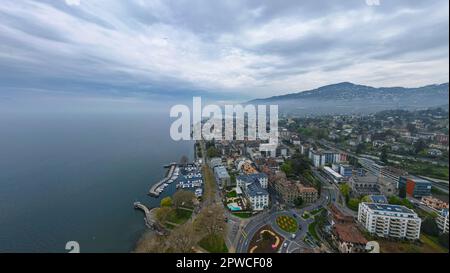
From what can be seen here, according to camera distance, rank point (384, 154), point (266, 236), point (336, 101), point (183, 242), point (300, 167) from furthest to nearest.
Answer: point (336, 101), point (300, 167), point (384, 154), point (266, 236), point (183, 242)

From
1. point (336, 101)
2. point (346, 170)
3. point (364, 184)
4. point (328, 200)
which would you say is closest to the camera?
point (328, 200)

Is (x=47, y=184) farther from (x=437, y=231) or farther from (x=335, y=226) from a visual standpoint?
(x=437, y=231)

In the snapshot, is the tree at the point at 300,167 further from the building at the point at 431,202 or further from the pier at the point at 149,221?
the pier at the point at 149,221

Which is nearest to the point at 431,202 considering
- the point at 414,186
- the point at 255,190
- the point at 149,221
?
the point at 414,186

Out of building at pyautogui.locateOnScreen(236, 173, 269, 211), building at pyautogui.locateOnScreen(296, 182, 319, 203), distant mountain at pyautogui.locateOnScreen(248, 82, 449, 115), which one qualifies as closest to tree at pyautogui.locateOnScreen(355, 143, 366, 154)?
distant mountain at pyautogui.locateOnScreen(248, 82, 449, 115)

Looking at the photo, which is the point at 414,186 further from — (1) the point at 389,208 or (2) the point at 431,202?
(1) the point at 389,208

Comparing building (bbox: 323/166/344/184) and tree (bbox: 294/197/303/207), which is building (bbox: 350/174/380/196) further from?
tree (bbox: 294/197/303/207)

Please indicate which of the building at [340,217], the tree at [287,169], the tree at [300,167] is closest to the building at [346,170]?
the tree at [300,167]
